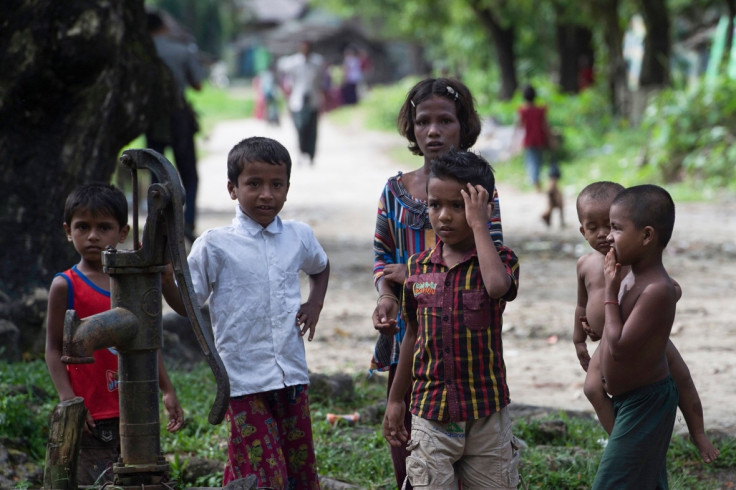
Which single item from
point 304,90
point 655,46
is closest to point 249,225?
point 304,90

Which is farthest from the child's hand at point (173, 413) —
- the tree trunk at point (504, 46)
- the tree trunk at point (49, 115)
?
the tree trunk at point (504, 46)

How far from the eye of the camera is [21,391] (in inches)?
172

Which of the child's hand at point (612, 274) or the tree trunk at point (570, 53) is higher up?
the tree trunk at point (570, 53)

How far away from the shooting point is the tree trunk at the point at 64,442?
2.79 metres

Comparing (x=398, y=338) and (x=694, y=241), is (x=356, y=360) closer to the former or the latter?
(x=398, y=338)

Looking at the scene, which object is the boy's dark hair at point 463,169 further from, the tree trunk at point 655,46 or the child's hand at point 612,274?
the tree trunk at point 655,46

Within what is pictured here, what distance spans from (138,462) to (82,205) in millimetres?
1048

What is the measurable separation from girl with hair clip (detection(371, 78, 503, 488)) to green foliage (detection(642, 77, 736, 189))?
A: 10722mm

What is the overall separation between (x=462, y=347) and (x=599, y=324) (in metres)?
0.48

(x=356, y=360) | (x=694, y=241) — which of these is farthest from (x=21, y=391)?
(x=694, y=241)

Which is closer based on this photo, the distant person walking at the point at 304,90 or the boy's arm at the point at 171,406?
the boy's arm at the point at 171,406

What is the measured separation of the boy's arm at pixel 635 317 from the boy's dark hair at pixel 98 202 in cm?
160

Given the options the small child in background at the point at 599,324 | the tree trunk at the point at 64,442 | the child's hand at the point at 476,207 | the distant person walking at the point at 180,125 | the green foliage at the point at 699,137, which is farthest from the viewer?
the green foliage at the point at 699,137

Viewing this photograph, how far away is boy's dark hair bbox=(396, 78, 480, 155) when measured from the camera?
344cm
